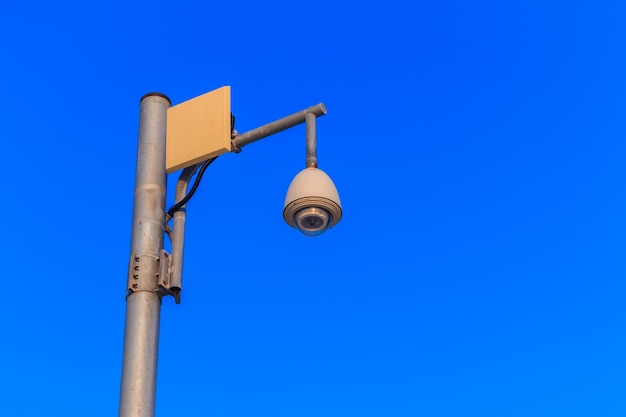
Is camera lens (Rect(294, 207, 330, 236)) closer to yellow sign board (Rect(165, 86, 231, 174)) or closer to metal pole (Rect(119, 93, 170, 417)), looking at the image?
yellow sign board (Rect(165, 86, 231, 174))

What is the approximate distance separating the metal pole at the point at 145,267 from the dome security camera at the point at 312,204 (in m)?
0.85

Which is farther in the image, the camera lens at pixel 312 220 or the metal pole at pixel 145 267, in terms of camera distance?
the camera lens at pixel 312 220

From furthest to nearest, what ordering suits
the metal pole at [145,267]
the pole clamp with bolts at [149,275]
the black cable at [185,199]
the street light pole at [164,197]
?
1. the black cable at [185,199]
2. the pole clamp with bolts at [149,275]
3. the street light pole at [164,197]
4. the metal pole at [145,267]

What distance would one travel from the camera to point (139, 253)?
5.60 metres

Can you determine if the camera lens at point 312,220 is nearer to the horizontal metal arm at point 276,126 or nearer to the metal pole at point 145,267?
the horizontal metal arm at point 276,126

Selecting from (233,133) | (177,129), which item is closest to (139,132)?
(177,129)

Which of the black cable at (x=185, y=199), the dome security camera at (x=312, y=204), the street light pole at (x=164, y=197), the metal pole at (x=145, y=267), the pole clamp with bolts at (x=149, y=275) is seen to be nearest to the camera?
the metal pole at (x=145, y=267)

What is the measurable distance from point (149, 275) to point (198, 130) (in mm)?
1143

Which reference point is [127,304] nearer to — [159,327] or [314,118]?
[159,327]

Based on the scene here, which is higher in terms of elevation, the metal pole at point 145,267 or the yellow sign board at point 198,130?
the yellow sign board at point 198,130

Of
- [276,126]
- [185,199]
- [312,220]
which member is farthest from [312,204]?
[185,199]

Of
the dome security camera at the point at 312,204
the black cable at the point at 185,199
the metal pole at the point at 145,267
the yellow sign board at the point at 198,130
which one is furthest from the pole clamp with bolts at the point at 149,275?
the dome security camera at the point at 312,204

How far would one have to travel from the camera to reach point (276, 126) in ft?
20.0

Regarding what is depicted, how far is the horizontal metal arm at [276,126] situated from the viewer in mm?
6098
